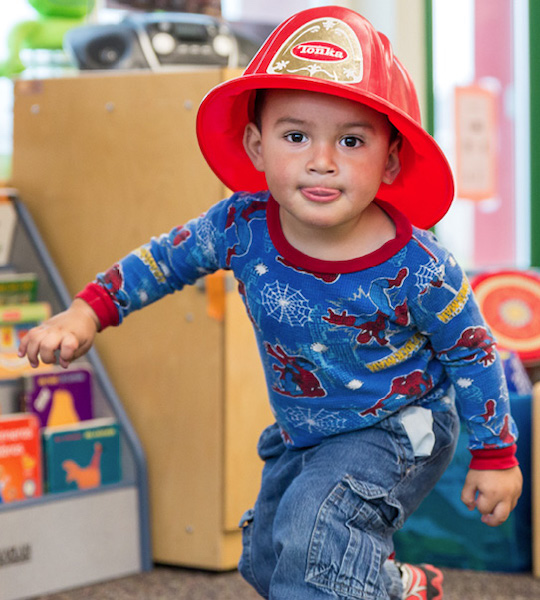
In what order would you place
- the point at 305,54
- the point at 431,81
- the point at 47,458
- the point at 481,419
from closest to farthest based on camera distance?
the point at 305,54
the point at 481,419
the point at 47,458
the point at 431,81

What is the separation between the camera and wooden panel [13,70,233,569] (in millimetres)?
1848

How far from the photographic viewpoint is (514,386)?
6.21 ft

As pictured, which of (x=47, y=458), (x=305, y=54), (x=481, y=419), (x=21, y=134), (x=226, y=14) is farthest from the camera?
(x=226, y=14)

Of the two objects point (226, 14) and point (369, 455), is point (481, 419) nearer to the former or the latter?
point (369, 455)

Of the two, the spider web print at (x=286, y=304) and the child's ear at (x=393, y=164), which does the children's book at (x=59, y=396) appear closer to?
the spider web print at (x=286, y=304)

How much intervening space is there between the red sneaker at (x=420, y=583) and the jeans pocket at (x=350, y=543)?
0.61ft

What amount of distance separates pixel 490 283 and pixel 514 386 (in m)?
0.38

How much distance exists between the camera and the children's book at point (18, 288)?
6.36 ft

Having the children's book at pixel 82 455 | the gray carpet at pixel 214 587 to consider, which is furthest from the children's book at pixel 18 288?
the gray carpet at pixel 214 587

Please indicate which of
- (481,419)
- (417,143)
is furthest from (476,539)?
(417,143)

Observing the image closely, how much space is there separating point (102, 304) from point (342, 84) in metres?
0.42

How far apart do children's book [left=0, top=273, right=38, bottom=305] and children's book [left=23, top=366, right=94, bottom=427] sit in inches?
6.9

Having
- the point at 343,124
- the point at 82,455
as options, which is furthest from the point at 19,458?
the point at 343,124

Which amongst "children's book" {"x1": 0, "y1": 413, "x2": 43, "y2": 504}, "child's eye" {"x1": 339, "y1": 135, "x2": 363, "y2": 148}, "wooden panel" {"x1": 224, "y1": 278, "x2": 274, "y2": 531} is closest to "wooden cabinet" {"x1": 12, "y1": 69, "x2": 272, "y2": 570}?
"wooden panel" {"x1": 224, "y1": 278, "x2": 274, "y2": 531}
